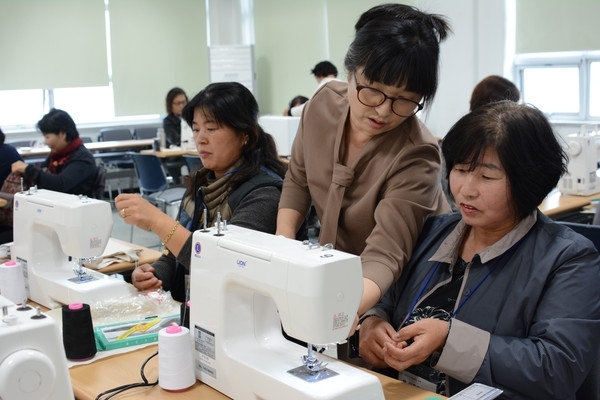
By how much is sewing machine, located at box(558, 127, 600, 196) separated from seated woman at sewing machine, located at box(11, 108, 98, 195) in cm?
290

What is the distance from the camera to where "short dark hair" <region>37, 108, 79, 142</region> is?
4.54 metres

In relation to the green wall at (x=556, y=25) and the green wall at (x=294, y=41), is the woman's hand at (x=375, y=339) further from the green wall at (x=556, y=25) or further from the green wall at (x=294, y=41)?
the green wall at (x=294, y=41)

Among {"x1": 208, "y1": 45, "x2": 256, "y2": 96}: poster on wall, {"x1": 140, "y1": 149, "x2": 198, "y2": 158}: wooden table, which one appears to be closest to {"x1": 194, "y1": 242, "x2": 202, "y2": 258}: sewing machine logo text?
{"x1": 140, "y1": 149, "x2": 198, "y2": 158}: wooden table

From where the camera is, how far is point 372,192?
186 cm

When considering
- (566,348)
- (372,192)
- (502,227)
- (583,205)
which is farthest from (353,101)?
(583,205)

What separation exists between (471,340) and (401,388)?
189 millimetres

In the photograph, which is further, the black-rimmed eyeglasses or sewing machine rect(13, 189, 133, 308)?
sewing machine rect(13, 189, 133, 308)

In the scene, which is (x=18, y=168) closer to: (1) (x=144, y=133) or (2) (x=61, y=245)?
(2) (x=61, y=245)

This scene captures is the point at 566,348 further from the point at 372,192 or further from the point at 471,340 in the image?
the point at 372,192

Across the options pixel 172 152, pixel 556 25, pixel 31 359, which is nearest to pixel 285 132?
pixel 172 152

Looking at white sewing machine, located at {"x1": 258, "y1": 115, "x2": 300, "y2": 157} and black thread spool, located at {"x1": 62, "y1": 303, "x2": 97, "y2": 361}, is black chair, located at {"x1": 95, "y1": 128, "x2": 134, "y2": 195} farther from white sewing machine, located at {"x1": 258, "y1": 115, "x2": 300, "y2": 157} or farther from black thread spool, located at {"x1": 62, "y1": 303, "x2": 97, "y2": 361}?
black thread spool, located at {"x1": 62, "y1": 303, "x2": 97, "y2": 361}

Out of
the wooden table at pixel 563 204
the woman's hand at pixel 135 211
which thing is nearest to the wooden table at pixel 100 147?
the wooden table at pixel 563 204

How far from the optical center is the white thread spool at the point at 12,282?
2.32m

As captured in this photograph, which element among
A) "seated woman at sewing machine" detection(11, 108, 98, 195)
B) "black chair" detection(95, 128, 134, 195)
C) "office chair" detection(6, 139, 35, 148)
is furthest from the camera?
"office chair" detection(6, 139, 35, 148)
